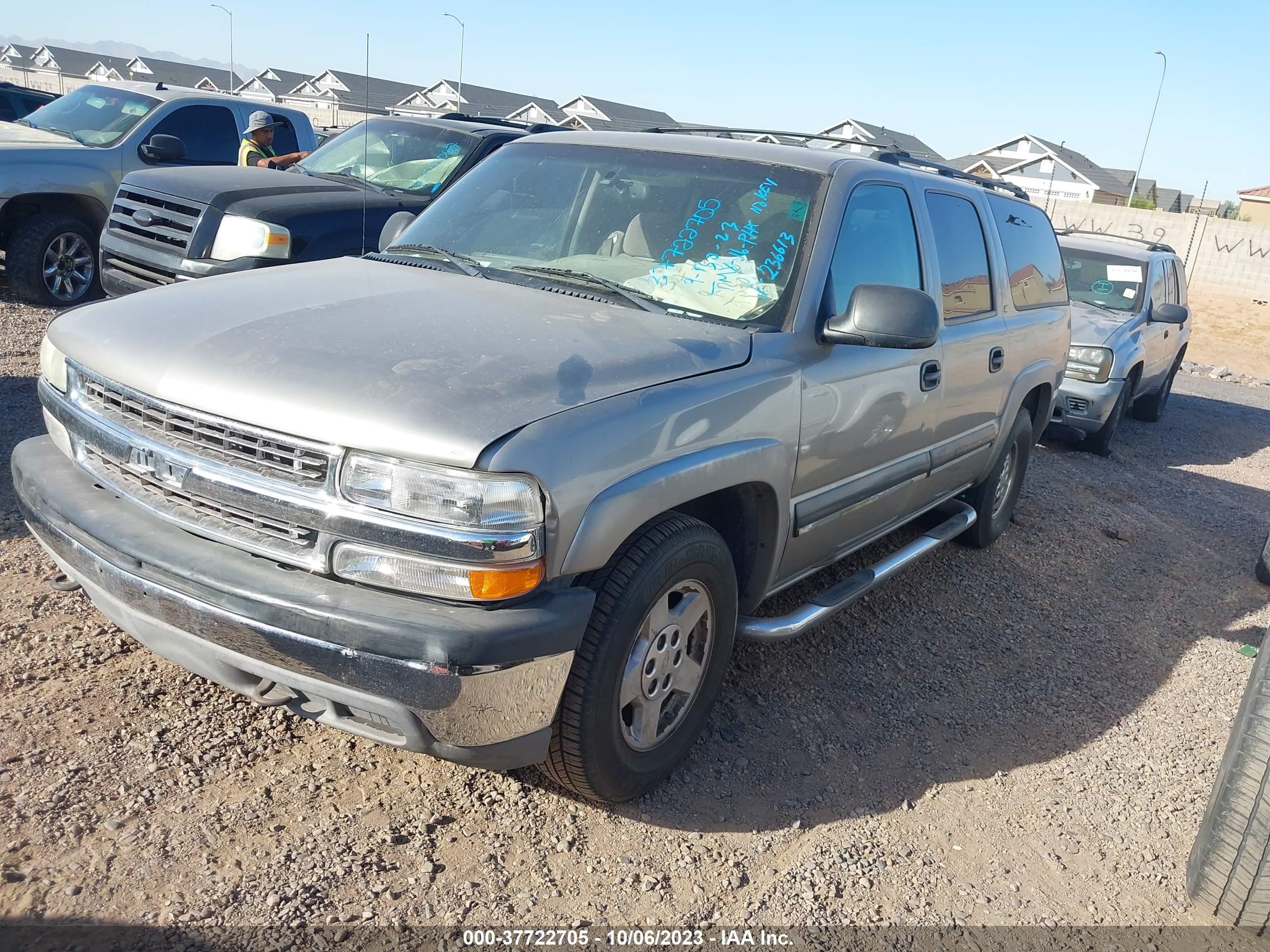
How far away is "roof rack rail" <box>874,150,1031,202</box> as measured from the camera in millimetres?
4379

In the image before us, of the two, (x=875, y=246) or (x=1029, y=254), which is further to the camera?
(x=1029, y=254)

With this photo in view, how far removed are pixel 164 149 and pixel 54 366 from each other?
617 centimetres

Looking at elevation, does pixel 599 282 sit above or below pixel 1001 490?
above

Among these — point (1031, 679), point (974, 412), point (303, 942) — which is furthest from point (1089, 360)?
point (303, 942)

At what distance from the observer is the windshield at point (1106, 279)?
983cm

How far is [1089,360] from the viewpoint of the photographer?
8812 millimetres

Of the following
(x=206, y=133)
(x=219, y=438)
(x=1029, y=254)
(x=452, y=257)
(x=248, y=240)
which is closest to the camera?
(x=219, y=438)

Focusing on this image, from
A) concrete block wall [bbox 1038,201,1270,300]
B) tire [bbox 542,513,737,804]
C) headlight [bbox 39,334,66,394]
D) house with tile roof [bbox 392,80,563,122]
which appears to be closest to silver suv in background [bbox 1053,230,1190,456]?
tire [bbox 542,513,737,804]

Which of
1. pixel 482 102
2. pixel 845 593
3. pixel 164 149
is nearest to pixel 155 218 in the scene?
pixel 164 149

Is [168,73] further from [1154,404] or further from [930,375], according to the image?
[930,375]

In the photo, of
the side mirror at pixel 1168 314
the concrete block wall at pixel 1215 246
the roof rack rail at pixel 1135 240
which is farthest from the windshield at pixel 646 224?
the concrete block wall at pixel 1215 246

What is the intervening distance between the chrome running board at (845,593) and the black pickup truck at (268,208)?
12.3ft

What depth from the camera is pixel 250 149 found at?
876 cm

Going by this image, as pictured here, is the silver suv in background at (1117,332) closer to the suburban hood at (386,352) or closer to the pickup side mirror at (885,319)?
the pickup side mirror at (885,319)
